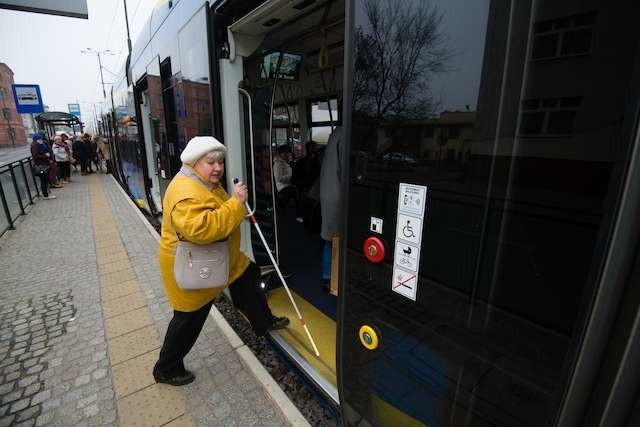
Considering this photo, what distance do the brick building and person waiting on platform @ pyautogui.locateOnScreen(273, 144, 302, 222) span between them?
55.4m

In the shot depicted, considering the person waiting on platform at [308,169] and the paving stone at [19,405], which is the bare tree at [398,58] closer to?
the paving stone at [19,405]

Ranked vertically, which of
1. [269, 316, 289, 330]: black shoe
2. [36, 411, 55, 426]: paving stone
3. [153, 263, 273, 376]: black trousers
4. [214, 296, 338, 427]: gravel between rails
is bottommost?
[214, 296, 338, 427]: gravel between rails

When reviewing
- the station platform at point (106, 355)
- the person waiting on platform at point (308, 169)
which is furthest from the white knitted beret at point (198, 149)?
the person waiting on platform at point (308, 169)

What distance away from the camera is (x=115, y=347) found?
275 cm

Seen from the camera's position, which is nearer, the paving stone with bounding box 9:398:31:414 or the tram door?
the tram door

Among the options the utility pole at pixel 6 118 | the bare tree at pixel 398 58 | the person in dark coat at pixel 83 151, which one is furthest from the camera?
the utility pole at pixel 6 118

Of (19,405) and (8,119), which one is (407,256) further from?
(8,119)

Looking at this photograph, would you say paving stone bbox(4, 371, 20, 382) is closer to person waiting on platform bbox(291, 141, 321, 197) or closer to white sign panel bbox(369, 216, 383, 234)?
white sign panel bbox(369, 216, 383, 234)

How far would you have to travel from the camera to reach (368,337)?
1.42m

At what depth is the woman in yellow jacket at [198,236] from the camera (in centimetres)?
183

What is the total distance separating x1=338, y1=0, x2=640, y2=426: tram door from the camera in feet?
2.40

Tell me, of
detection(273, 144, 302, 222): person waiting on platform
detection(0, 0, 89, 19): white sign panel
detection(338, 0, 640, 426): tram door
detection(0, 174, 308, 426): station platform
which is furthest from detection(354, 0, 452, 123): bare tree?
detection(273, 144, 302, 222): person waiting on platform

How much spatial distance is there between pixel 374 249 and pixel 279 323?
1.70m

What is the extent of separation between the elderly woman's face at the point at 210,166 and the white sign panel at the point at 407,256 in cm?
127
